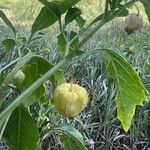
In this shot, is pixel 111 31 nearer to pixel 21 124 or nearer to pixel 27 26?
pixel 27 26

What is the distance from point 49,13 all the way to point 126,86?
0.19 metres

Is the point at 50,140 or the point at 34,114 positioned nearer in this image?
the point at 34,114

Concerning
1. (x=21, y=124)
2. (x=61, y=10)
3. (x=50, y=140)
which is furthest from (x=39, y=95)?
(x=50, y=140)

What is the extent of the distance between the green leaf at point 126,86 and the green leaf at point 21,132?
0.53 feet

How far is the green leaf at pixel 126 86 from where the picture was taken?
2.75ft

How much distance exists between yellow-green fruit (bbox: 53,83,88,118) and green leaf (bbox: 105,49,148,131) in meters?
0.07

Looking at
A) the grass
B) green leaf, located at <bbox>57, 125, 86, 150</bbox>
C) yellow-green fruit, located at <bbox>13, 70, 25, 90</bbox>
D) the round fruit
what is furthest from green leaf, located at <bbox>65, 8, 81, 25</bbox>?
the grass

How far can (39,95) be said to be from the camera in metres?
1.06

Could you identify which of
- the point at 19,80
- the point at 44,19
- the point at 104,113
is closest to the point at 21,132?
the point at 19,80

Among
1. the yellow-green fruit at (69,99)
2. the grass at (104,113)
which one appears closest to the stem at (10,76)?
the yellow-green fruit at (69,99)

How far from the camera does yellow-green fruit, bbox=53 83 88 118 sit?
0.85 metres

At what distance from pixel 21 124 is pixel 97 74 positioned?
7.42ft

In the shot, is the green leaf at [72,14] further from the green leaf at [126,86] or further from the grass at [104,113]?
the grass at [104,113]

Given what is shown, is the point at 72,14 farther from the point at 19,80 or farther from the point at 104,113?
the point at 104,113
